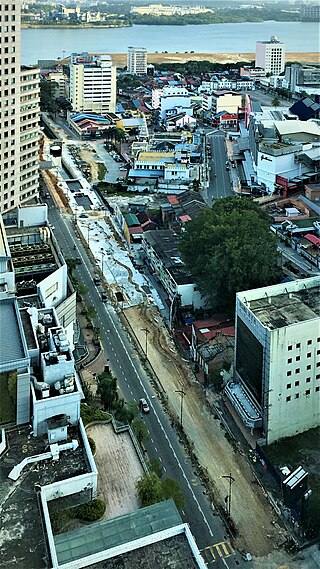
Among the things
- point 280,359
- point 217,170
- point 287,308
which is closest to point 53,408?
point 280,359

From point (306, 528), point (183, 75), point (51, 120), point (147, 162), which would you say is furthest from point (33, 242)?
point (183, 75)

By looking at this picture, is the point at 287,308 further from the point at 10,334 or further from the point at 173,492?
the point at 10,334

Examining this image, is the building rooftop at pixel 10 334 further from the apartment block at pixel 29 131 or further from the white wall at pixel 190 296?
the apartment block at pixel 29 131

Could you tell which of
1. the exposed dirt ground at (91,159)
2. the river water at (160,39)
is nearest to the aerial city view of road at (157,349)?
the exposed dirt ground at (91,159)

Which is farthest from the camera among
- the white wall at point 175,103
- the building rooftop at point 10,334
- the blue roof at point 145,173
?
the white wall at point 175,103

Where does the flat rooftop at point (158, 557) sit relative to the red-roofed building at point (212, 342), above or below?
above

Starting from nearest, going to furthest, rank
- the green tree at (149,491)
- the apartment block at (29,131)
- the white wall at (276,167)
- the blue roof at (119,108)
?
the green tree at (149,491)
the apartment block at (29,131)
the white wall at (276,167)
the blue roof at (119,108)

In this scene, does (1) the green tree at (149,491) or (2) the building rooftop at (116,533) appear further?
(1) the green tree at (149,491)

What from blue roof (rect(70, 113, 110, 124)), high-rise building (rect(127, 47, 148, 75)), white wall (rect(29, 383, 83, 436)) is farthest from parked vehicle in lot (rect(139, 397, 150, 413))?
high-rise building (rect(127, 47, 148, 75))

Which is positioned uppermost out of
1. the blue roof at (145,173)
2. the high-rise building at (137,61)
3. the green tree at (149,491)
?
the high-rise building at (137,61)
